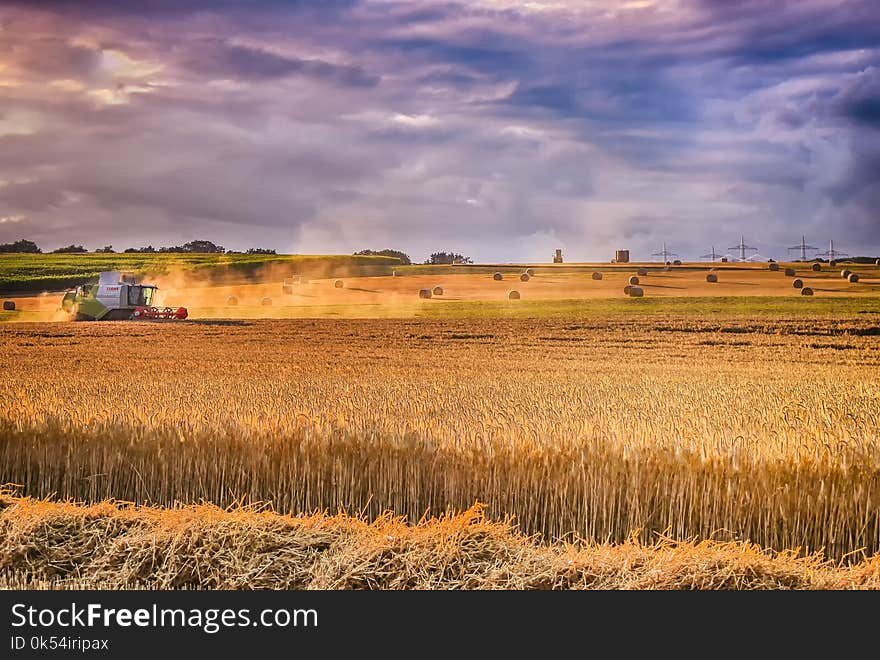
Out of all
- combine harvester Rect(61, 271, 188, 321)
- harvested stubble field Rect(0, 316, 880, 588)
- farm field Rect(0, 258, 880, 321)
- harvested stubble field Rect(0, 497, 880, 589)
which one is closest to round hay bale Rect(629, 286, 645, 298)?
farm field Rect(0, 258, 880, 321)

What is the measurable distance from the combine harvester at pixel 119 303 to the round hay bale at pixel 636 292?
11.5 m

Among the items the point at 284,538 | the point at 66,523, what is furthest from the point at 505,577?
the point at 66,523

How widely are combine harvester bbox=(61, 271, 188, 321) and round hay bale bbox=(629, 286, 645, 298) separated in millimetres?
11520

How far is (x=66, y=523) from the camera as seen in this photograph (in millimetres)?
5625

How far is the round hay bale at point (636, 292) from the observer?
22.7 m

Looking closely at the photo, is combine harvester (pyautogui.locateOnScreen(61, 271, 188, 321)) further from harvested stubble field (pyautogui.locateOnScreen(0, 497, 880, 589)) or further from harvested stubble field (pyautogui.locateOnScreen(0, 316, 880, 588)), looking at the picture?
harvested stubble field (pyautogui.locateOnScreen(0, 497, 880, 589))

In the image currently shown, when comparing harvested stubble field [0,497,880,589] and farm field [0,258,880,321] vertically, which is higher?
farm field [0,258,880,321]

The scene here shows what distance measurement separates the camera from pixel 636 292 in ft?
74.9

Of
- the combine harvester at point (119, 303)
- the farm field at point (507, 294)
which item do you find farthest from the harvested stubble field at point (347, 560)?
the combine harvester at point (119, 303)

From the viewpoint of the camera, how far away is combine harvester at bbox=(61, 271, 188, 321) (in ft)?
66.0

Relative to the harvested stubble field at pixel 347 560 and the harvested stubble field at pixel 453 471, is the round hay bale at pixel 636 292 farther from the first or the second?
the harvested stubble field at pixel 347 560

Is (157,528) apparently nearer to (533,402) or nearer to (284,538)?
(284,538)

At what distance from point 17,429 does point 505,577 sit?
4812 mm

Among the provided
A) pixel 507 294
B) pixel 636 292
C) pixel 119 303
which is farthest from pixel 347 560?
pixel 507 294
